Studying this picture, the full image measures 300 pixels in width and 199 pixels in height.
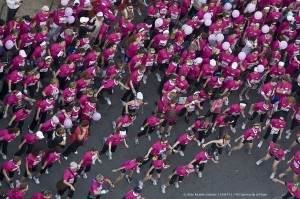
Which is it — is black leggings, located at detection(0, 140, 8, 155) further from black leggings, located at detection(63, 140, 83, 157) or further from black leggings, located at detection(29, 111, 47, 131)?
black leggings, located at detection(63, 140, 83, 157)

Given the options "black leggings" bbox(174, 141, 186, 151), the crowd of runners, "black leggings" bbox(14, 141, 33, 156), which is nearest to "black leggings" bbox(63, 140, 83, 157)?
the crowd of runners

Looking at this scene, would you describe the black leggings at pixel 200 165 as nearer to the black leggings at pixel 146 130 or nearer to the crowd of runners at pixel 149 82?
the crowd of runners at pixel 149 82

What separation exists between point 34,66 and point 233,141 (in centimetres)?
615

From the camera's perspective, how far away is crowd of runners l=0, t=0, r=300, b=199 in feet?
52.9

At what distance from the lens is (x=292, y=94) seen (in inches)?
773

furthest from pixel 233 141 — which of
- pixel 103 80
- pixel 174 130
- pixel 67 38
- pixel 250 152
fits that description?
pixel 67 38

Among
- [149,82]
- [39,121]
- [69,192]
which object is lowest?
[149,82]

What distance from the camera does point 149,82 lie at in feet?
63.7

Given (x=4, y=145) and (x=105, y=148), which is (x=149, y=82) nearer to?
(x=105, y=148)

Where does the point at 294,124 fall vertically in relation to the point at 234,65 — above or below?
below

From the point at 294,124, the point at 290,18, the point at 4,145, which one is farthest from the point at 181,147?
the point at 290,18

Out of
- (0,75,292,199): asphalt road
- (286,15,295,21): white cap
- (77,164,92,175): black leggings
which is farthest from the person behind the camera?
(286,15,295,21): white cap

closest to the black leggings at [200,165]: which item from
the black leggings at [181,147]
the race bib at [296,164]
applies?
the black leggings at [181,147]

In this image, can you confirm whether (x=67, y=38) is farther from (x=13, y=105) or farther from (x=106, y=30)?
(x=13, y=105)
